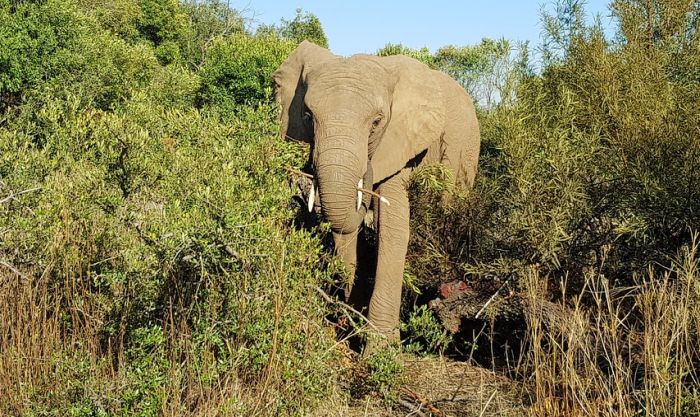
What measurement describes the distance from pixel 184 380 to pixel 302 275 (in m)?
1.14

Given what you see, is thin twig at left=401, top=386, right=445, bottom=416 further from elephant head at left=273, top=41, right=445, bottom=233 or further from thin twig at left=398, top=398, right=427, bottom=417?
elephant head at left=273, top=41, right=445, bottom=233

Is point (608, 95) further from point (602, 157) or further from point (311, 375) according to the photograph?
point (311, 375)

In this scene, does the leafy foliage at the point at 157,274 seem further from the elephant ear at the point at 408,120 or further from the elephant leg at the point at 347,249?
the elephant ear at the point at 408,120

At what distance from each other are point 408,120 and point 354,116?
→ 1.10m

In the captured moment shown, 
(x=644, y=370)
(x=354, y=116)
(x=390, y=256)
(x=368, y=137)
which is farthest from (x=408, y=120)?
(x=644, y=370)

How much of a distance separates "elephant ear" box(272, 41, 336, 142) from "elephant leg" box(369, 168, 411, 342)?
1019 mm

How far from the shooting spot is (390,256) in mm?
7902

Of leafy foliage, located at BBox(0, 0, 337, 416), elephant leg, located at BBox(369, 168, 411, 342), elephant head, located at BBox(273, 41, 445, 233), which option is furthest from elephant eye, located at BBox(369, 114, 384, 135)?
leafy foliage, located at BBox(0, 0, 337, 416)

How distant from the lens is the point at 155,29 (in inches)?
1411

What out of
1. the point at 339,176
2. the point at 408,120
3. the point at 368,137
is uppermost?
the point at 408,120

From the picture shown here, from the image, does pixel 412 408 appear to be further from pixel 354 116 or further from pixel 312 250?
pixel 354 116

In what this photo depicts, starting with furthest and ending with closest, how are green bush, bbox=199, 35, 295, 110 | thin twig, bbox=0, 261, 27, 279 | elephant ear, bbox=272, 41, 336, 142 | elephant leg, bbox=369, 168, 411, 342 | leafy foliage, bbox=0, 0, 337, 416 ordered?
green bush, bbox=199, 35, 295, 110 → elephant ear, bbox=272, 41, 336, 142 → elephant leg, bbox=369, 168, 411, 342 → thin twig, bbox=0, 261, 27, 279 → leafy foliage, bbox=0, 0, 337, 416

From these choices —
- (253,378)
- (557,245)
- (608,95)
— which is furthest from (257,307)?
(608,95)

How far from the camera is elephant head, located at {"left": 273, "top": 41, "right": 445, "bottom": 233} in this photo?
6.98 meters
